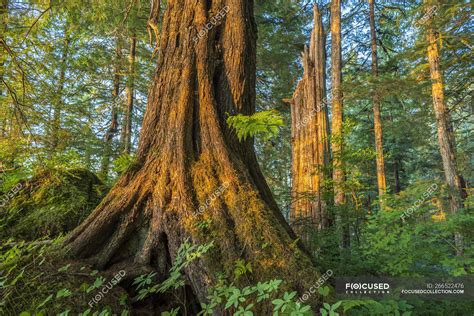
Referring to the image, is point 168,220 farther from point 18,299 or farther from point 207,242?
point 18,299

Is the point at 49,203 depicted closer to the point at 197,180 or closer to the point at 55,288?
the point at 55,288

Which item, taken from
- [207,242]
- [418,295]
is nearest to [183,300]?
[207,242]

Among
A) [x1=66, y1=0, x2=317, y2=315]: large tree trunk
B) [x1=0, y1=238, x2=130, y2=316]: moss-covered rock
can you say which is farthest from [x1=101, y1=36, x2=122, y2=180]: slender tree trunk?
[x1=0, y1=238, x2=130, y2=316]: moss-covered rock

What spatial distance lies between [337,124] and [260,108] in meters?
4.64

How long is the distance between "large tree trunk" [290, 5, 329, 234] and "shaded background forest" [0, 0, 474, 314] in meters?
0.48

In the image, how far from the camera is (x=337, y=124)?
805 centimetres

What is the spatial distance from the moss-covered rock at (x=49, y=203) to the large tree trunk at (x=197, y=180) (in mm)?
1152

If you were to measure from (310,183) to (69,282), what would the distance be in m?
5.42

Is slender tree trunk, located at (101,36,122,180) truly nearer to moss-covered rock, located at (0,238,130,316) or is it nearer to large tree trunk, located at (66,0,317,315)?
large tree trunk, located at (66,0,317,315)

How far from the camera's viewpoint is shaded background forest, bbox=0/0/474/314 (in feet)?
11.1

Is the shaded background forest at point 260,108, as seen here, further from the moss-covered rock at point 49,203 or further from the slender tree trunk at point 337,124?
the slender tree trunk at point 337,124

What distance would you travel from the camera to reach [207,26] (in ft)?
11.2

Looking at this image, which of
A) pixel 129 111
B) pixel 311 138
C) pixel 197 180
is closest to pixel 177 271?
pixel 197 180

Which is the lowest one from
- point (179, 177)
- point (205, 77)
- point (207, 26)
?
point (179, 177)
